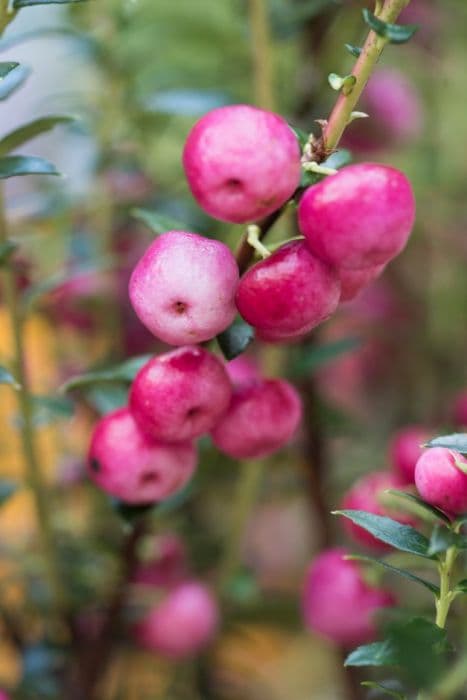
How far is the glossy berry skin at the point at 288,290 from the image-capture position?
391 millimetres

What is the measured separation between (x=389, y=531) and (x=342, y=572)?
26 cm

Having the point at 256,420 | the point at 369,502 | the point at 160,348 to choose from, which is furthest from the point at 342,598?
the point at 160,348

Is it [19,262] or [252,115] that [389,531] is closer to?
[252,115]

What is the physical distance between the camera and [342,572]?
2.14ft

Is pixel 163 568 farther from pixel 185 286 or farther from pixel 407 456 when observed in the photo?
pixel 185 286

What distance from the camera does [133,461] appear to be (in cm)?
48

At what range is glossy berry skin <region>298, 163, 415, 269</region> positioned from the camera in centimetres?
36

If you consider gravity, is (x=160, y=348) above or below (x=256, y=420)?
below

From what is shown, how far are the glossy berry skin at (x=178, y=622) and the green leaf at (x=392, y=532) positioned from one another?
343 millimetres

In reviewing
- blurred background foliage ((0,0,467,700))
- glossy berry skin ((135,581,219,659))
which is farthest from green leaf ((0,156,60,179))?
glossy berry skin ((135,581,219,659))

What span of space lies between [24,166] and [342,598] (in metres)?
0.37

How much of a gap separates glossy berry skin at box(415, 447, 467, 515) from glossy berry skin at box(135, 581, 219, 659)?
1.19 ft

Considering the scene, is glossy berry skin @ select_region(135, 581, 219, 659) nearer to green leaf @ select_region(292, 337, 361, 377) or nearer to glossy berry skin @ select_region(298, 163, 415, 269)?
green leaf @ select_region(292, 337, 361, 377)

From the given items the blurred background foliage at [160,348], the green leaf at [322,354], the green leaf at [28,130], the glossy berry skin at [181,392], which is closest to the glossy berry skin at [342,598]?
the blurred background foliage at [160,348]
